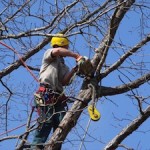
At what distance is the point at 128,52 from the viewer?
491 centimetres

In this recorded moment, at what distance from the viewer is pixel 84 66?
15.8ft

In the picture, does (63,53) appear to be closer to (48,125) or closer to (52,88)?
(52,88)

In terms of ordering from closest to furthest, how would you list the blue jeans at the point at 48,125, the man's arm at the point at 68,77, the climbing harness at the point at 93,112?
the climbing harness at the point at 93,112 < the blue jeans at the point at 48,125 < the man's arm at the point at 68,77

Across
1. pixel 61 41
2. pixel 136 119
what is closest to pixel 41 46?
pixel 61 41

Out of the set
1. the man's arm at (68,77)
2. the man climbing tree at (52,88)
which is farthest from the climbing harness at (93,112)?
the man's arm at (68,77)

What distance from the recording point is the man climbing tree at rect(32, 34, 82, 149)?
15.8ft

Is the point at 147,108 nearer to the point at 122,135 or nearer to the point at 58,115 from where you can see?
the point at 122,135

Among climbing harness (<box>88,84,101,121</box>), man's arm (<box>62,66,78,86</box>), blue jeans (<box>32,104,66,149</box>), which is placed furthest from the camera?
man's arm (<box>62,66,78,86</box>)

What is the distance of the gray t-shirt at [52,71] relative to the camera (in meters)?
5.01

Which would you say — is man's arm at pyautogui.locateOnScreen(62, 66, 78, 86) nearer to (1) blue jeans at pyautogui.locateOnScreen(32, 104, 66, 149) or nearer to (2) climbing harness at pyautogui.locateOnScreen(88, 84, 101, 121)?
(1) blue jeans at pyautogui.locateOnScreen(32, 104, 66, 149)

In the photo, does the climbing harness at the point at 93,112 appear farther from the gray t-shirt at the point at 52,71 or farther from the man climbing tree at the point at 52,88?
the gray t-shirt at the point at 52,71

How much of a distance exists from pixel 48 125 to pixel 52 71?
570 mm

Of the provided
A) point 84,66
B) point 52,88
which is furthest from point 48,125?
point 84,66

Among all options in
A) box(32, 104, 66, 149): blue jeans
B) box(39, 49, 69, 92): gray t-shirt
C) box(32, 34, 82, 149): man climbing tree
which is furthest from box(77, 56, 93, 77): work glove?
box(32, 104, 66, 149): blue jeans
